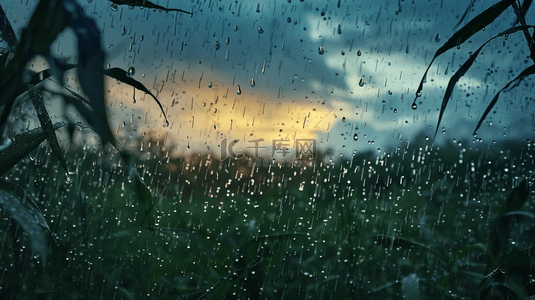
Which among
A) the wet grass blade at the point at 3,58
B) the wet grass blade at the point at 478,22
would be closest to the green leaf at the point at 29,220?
the wet grass blade at the point at 3,58

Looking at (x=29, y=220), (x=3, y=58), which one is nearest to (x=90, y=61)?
(x=3, y=58)

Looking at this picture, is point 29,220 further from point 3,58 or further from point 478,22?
point 478,22

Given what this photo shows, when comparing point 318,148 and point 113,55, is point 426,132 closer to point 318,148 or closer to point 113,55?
point 318,148

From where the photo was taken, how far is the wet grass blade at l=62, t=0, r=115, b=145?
488 mm

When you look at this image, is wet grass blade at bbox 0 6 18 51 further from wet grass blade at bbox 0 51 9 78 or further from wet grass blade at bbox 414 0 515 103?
wet grass blade at bbox 414 0 515 103

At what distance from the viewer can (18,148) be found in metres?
0.48

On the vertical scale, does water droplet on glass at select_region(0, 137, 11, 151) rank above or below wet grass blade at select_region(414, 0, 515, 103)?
below

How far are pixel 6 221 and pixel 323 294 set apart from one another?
637mm

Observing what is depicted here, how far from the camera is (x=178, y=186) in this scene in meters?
0.76

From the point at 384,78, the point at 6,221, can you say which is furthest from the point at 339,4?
the point at 6,221

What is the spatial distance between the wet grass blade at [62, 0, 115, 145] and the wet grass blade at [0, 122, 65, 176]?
0.07 metres

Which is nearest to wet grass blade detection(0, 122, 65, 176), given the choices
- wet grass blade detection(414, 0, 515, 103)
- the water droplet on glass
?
the water droplet on glass

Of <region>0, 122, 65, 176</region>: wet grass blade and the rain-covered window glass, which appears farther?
the rain-covered window glass

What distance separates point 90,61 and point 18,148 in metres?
0.14
